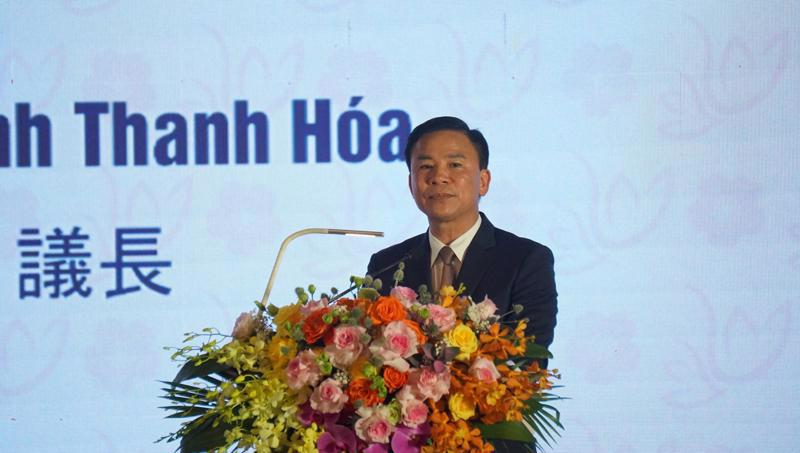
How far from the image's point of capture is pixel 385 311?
1398 millimetres

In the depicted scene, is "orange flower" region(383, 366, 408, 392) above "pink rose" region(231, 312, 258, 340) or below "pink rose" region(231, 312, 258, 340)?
below

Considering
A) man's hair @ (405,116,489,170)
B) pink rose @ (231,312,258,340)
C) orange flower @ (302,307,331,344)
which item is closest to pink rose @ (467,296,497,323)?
orange flower @ (302,307,331,344)

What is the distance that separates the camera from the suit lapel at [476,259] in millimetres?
2191

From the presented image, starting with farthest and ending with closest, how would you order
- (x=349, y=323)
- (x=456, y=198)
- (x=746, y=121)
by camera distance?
(x=746, y=121), (x=456, y=198), (x=349, y=323)

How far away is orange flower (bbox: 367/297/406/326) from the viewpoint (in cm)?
139

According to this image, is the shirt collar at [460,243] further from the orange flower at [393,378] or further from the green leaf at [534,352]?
the orange flower at [393,378]

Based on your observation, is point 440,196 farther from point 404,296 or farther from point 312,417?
point 312,417

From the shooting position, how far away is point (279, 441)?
1431mm

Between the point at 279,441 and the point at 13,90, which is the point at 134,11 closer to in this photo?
the point at 13,90

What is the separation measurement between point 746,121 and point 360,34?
56.7 inches

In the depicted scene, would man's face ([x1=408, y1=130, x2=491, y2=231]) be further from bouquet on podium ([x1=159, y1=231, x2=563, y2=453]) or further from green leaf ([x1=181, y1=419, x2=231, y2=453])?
green leaf ([x1=181, y1=419, x2=231, y2=453])

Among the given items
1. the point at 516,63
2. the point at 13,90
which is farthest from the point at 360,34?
the point at 13,90

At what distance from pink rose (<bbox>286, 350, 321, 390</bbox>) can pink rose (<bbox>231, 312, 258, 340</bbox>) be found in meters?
0.13

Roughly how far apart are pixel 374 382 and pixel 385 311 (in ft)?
0.35
